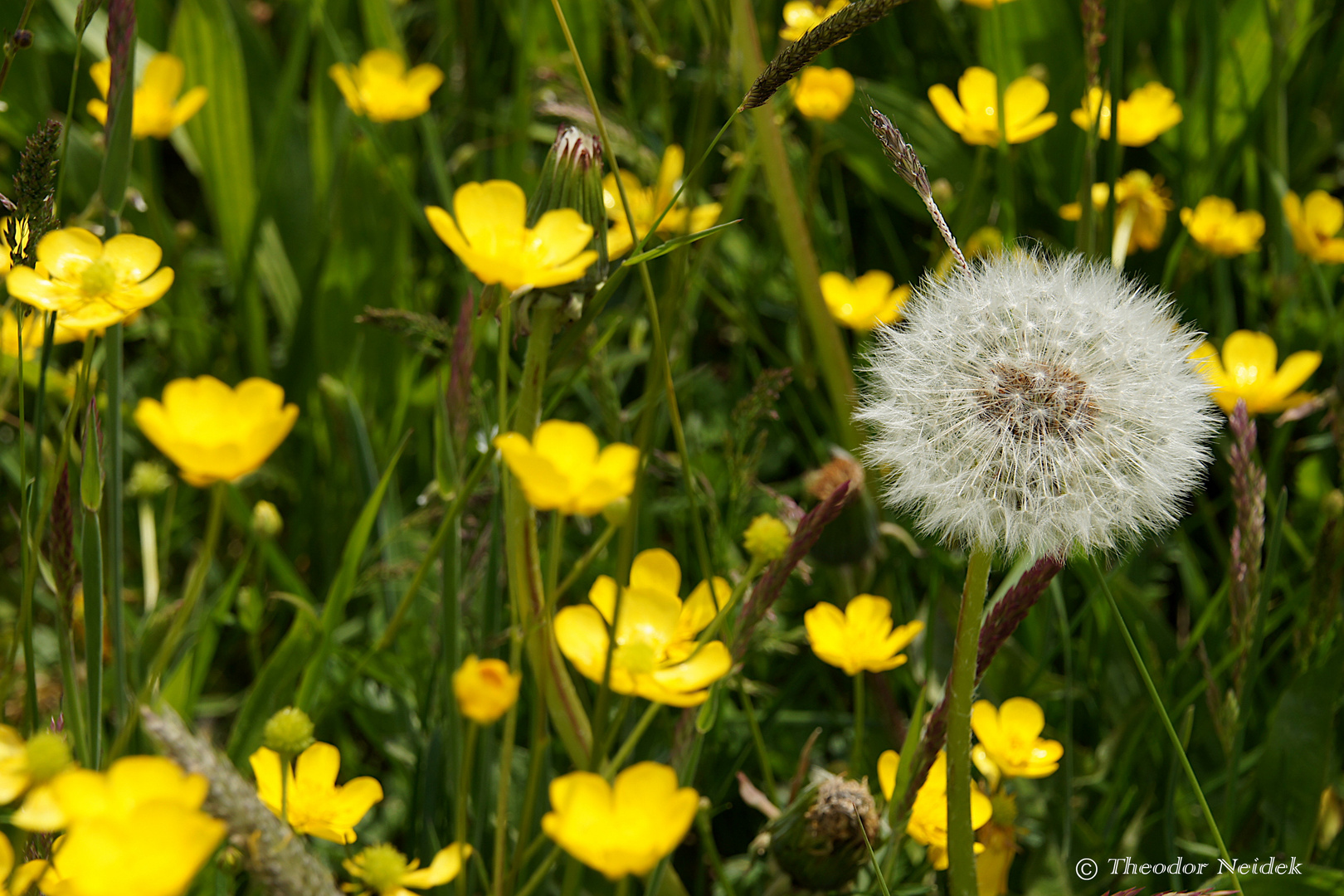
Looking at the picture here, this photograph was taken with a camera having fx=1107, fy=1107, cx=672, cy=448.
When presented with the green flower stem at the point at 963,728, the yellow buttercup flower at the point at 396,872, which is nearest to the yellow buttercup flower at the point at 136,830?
the yellow buttercup flower at the point at 396,872

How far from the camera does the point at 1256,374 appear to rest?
1.48 m

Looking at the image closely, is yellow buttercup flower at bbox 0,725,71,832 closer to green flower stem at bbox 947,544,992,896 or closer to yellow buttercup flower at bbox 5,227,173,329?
yellow buttercup flower at bbox 5,227,173,329

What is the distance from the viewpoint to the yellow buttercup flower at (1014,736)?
104 centimetres

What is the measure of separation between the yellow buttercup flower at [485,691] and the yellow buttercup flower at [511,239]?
0.29 meters

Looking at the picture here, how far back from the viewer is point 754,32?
4.66ft

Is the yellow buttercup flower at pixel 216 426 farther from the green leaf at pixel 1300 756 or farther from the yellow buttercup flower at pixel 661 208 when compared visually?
the green leaf at pixel 1300 756

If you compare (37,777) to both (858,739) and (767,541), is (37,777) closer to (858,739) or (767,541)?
(767,541)

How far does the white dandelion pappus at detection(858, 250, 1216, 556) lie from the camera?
90 cm

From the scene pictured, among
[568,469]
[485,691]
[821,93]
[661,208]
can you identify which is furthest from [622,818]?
[821,93]

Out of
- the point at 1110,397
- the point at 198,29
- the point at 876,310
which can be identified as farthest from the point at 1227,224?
the point at 198,29

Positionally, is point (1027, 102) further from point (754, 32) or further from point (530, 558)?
point (530, 558)

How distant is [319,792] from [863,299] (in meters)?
1.10

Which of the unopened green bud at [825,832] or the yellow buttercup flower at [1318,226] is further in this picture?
the yellow buttercup flower at [1318,226]

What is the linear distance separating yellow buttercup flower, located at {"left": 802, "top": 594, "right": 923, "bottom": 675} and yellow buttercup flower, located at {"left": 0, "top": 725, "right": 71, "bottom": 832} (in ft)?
2.14
